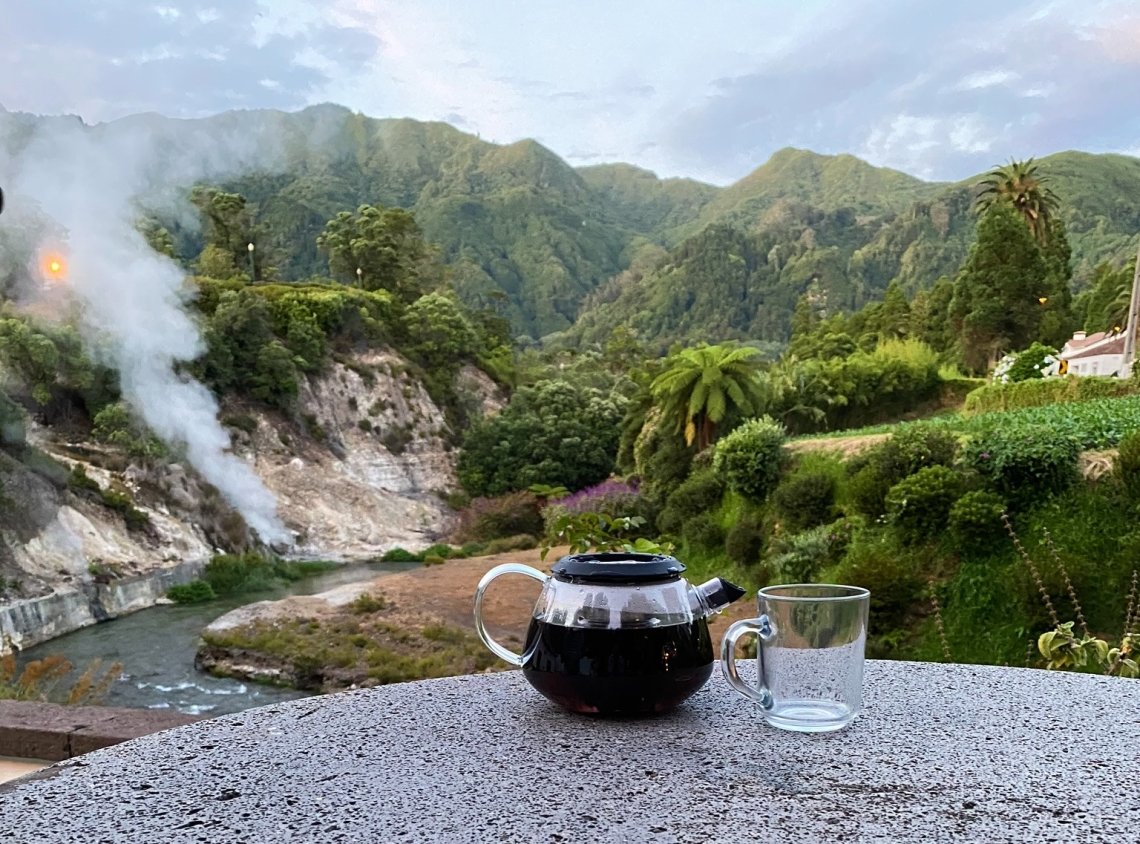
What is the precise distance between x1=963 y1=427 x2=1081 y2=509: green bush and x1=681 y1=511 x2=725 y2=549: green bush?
10.7 feet

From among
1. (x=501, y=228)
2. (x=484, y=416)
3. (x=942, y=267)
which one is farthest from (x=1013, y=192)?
A: (x=501, y=228)

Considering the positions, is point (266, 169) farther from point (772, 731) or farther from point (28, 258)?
point (772, 731)

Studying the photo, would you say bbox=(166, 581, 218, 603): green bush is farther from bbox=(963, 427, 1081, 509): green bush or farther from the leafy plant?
the leafy plant

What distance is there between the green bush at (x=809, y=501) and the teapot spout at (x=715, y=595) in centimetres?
714

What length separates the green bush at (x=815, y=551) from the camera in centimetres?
714

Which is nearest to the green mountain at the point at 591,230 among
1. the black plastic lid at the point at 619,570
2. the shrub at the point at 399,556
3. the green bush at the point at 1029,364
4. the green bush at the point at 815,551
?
the shrub at the point at 399,556

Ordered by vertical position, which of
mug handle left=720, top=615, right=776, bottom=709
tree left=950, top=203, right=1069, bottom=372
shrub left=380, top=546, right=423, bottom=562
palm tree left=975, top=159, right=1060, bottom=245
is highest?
palm tree left=975, top=159, right=1060, bottom=245

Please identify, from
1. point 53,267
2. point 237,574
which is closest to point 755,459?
point 237,574

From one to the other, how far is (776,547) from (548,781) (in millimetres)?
7420

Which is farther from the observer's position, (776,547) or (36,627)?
(36,627)

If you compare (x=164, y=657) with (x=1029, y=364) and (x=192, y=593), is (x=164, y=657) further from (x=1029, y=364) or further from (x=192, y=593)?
(x=1029, y=364)

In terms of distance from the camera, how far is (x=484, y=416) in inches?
712

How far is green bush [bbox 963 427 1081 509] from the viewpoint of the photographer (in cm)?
593

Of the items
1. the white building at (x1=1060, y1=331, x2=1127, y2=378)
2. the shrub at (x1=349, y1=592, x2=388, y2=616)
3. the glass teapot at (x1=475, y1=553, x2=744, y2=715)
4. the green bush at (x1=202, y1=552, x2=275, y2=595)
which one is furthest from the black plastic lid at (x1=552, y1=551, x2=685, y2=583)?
the white building at (x1=1060, y1=331, x2=1127, y2=378)
